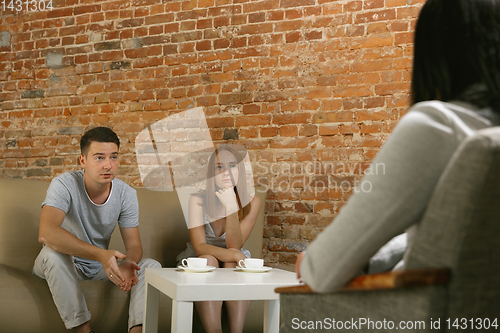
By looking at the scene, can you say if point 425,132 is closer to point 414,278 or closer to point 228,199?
point 414,278

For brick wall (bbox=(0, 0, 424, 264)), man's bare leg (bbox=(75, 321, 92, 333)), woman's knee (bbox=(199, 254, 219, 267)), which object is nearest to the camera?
man's bare leg (bbox=(75, 321, 92, 333))

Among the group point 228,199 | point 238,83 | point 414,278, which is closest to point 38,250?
point 228,199

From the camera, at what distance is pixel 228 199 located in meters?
2.52

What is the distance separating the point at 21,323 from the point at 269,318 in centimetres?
116

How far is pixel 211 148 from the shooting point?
9.73ft

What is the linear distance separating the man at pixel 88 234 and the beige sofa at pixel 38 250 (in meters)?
0.09

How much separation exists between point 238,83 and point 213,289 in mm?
1875

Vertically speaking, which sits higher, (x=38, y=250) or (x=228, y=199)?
(x=228, y=199)

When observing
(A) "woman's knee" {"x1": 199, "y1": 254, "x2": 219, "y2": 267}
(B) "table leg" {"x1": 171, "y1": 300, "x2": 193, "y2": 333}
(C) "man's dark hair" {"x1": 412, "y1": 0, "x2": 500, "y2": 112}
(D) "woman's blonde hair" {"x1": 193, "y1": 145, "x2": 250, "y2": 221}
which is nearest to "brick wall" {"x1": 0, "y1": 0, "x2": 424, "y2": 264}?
(D) "woman's blonde hair" {"x1": 193, "y1": 145, "x2": 250, "y2": 221}

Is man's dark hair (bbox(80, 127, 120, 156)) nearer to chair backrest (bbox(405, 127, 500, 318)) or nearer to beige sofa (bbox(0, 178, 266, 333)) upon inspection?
beige sofa (bbox(0, 178, 266, 333))

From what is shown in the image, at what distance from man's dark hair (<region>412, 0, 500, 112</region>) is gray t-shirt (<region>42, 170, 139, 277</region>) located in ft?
6.10

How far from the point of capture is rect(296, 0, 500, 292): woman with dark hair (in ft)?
2.11

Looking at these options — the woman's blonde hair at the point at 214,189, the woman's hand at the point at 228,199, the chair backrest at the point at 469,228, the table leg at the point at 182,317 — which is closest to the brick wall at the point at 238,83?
the woman's blonde hair at the point at 214,189

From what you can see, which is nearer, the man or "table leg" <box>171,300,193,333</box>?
"table leg" <box>171,300,193,333</box>
